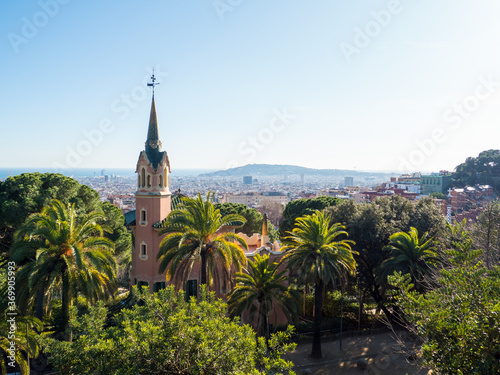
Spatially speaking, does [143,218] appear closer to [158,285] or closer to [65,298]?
[158,285]

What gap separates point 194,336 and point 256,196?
16718 centimetres

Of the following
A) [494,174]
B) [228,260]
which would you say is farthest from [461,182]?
[228,260]

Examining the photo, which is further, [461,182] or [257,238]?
[461,182]

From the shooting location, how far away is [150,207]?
66.7 ft

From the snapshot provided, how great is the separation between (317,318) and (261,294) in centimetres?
368

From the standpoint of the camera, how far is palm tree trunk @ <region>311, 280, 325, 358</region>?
1923 cm

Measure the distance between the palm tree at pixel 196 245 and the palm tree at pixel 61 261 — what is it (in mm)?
2897

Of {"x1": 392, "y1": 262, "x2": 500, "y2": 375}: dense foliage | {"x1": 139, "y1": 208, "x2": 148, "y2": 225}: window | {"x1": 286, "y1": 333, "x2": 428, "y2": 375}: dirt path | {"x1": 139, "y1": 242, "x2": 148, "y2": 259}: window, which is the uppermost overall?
{"x1": 139, "y1": 208, "x2": 148, "y2": 225}: window

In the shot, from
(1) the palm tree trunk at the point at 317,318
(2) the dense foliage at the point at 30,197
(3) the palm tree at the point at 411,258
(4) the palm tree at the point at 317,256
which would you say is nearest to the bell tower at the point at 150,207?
(2) the dense foliage at the point at 30,197

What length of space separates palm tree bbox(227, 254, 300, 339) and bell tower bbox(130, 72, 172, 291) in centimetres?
503

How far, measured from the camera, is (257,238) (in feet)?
87.4

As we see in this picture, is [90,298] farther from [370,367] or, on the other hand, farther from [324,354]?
[370,367]

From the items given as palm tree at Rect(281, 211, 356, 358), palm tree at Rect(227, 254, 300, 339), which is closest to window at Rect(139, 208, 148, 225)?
palm tree at Rect(227, 254, 300, 339)
